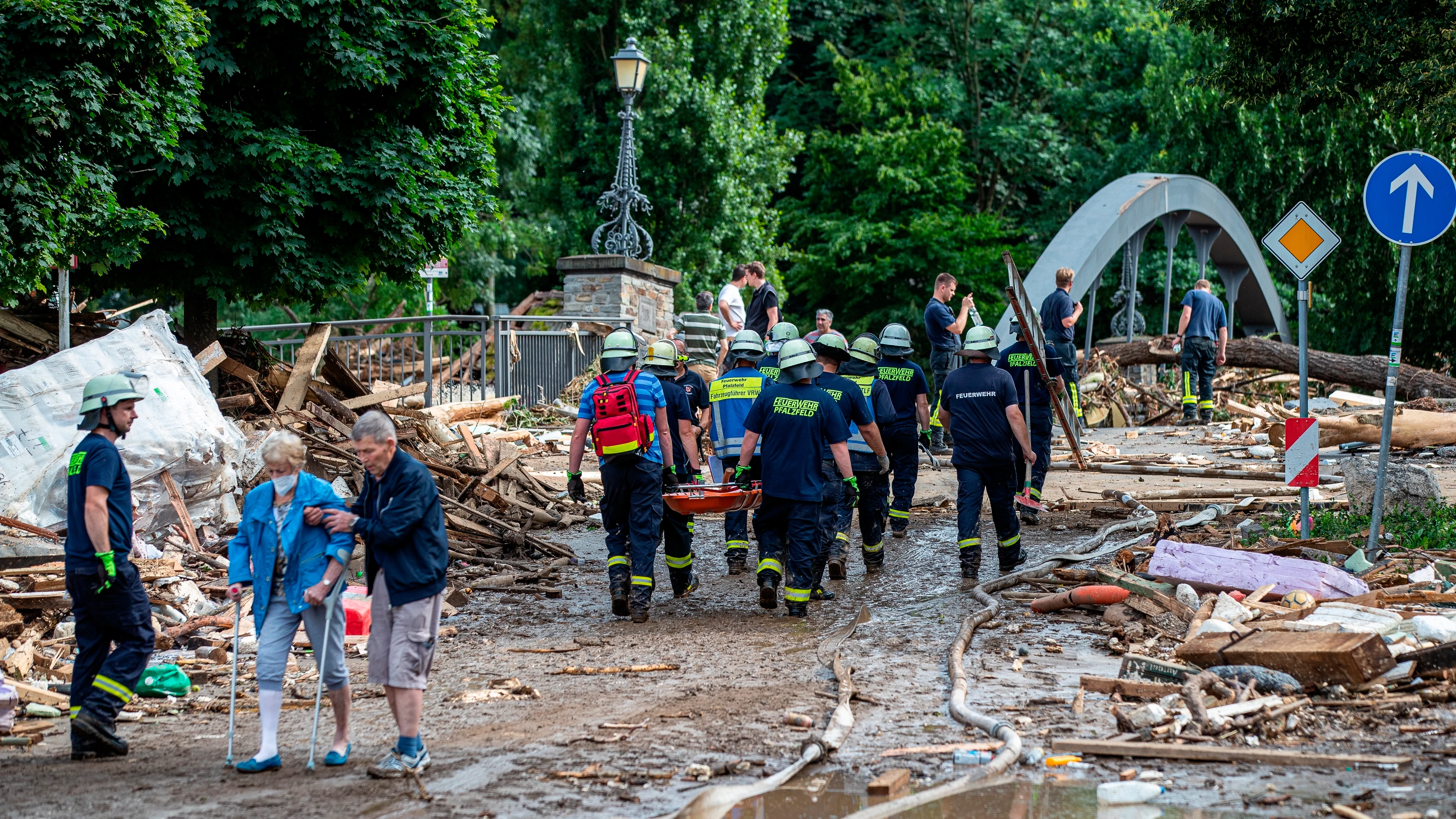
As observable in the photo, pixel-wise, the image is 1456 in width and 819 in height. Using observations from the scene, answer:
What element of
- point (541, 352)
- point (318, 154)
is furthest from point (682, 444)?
point (541, 352)

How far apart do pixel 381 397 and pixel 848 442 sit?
Answer: 235 inches

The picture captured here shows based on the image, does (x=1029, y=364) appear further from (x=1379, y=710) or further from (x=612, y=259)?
(x=612, y=259)

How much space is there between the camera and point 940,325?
48.1ft

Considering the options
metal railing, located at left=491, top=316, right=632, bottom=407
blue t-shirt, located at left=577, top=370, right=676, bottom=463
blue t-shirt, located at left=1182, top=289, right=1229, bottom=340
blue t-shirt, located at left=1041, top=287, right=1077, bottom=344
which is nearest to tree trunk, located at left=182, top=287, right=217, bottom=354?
metal railing, located at left=491, top=316, right=632, bottom=407

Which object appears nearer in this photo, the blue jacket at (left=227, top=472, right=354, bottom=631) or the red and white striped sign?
the blue jacket at (left=227, top=472, right=354, bottom=631)

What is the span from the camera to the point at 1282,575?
789cm

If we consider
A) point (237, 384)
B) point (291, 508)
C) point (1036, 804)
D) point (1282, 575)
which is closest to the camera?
point (1036, 804)

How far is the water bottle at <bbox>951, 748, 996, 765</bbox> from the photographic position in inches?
205

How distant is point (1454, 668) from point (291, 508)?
17.2 ft

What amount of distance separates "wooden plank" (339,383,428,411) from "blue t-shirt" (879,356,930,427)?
5136 mm

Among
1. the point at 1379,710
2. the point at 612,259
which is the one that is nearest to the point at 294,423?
the point at 612,259

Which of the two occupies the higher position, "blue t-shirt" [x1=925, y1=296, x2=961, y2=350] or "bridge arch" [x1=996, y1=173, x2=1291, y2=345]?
"bridge arch" [x1=996, y1=173, x2=1291, y2=345]

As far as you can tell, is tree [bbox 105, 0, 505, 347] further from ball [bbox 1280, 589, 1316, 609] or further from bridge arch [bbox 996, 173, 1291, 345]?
bridge arch [bbox 996, 173, 1291, 345]

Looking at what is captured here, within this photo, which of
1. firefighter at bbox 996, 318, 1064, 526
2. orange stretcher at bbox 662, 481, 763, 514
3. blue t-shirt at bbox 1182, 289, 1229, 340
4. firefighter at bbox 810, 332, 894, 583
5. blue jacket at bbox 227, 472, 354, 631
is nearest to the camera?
blue jacket at bbox 227, 472, 354, 631
